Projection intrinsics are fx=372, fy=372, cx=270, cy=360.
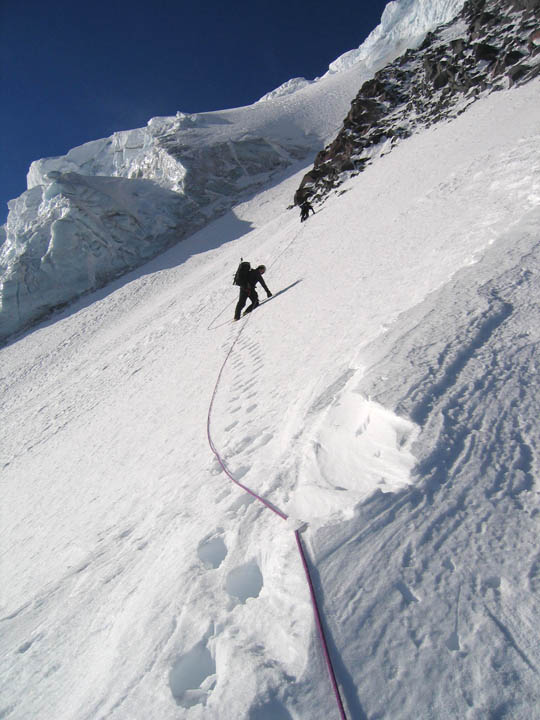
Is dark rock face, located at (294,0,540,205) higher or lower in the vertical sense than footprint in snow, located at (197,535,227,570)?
higher

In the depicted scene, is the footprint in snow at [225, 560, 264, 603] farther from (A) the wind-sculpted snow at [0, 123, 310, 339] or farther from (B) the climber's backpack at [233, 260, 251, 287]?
(A) the wind-sculpted snow at [0, 123, 310, 339]

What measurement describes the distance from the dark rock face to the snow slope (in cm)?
1472

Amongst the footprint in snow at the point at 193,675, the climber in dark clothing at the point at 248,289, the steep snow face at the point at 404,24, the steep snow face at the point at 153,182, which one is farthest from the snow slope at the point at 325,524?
the steep snow face at the point at 404,24

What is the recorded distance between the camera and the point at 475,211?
19.1 feet

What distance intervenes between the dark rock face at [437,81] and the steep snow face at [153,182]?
9273 millimetres

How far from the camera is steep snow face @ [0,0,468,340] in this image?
21.1 m

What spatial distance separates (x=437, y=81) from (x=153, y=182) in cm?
2004

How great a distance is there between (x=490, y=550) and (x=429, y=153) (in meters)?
14.1

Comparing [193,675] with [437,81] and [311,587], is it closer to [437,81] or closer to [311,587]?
[311,587]

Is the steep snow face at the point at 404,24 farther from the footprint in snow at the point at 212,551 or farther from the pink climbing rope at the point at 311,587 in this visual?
the footprint in snow at the point at 212,551

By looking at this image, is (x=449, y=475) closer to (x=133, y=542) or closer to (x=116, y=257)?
(x=133, y=542)

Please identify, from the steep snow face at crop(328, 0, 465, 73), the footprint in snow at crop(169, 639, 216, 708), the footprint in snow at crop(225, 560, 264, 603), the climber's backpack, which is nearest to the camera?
the footprint in snow at crop(169, 639, 216, 708)

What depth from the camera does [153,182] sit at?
2873 centimetres

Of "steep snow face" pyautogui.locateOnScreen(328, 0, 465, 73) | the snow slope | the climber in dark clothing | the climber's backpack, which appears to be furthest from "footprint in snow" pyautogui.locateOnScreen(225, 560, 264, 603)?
"steep snow face" pyautogui.locateOnScreen(328, 0, 465, 73)
